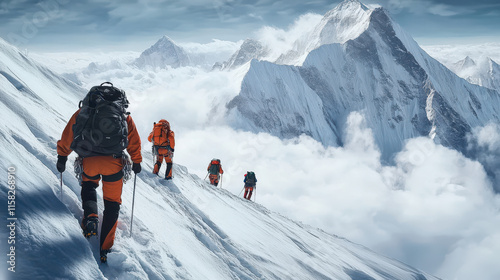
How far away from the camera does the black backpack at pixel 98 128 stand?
477cm

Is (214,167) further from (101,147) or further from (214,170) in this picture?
(101,147)

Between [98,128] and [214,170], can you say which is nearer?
[98,128]

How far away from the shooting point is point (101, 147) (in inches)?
191

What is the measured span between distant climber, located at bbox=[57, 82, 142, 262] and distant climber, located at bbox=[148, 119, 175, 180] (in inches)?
305

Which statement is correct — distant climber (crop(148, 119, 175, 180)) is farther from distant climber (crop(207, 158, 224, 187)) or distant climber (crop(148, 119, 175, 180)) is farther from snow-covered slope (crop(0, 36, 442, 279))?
distant climber (crop(207, 158, 224, 187))

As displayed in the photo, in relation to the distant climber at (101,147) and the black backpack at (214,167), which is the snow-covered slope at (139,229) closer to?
the distant climber at (101,147)

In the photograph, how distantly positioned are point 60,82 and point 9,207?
18.4 metres

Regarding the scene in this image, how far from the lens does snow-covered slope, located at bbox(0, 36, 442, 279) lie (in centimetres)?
432

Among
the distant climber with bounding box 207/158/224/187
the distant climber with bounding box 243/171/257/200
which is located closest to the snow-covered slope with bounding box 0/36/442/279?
the distant climber with bounding box 207/158/224/187

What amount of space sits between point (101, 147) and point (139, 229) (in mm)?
2385

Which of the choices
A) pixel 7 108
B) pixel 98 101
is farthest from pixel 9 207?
pixel 7 108

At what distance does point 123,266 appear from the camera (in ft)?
16.6

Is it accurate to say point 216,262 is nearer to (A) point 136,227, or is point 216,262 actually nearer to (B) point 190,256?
(B) point 190,256

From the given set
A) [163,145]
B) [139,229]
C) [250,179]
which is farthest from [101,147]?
[250,179]
